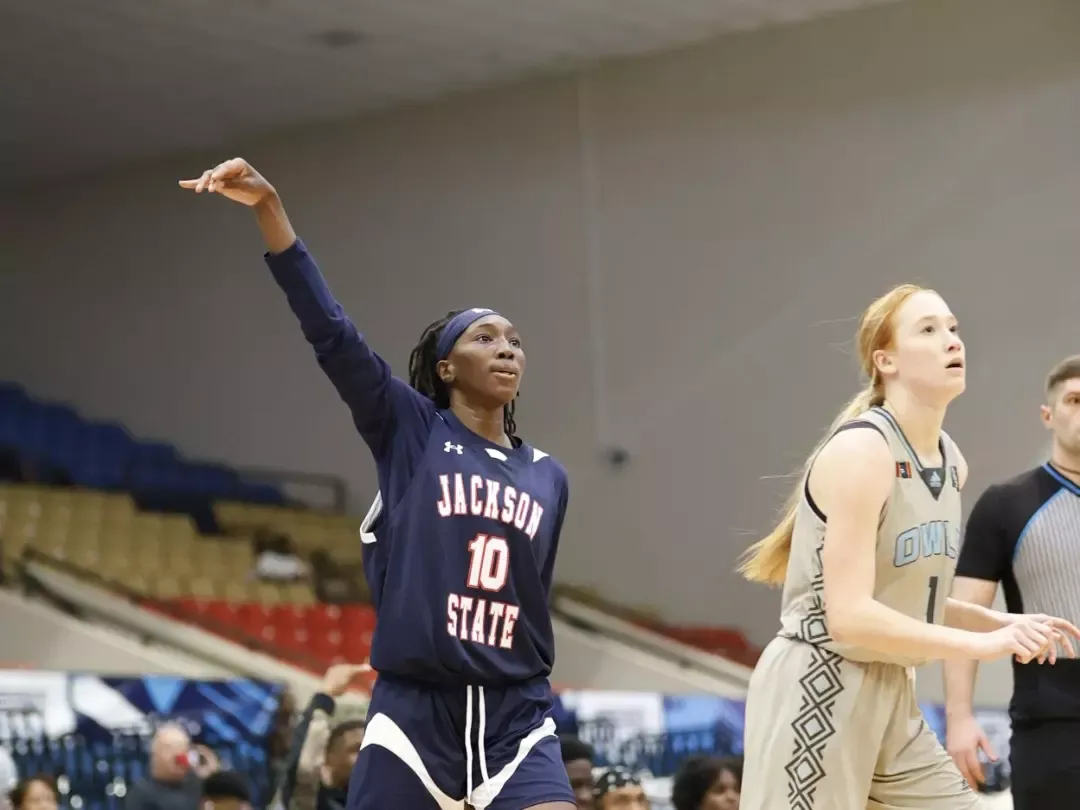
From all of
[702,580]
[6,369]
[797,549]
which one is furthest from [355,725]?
[6,369]

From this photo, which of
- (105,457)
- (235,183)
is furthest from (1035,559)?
(105,457)

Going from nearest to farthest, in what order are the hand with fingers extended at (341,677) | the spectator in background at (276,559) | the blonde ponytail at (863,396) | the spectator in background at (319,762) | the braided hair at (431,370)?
the blonde ponytail at (863,396)
the braided hair at (431,370)
the hand with fingers extended at (341,677)
the spectator in background at (319,762)
the spectator in background at (276,559)

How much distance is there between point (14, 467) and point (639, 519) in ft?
19.0

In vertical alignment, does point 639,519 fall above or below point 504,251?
below

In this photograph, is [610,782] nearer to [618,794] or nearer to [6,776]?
[618,794]

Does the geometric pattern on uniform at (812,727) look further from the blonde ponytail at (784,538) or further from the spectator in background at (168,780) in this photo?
the spectator in background at (168,780)

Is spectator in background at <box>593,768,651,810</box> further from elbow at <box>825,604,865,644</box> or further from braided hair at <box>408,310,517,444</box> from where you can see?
elbow at <box>825,604,865,644</box>

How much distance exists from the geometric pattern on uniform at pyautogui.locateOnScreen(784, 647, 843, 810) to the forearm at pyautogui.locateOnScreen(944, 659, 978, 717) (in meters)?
0.89

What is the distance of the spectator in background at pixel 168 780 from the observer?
6.48 m

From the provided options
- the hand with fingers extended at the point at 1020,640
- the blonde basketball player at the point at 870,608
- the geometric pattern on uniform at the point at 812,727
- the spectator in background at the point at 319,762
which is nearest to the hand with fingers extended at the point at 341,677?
the spectator in background at the point at 319,762

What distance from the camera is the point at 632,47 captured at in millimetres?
13008

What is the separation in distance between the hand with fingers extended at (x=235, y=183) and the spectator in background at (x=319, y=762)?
2595mm

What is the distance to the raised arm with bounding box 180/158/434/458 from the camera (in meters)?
3.43

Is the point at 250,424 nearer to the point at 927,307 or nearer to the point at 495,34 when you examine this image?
the point at 495,34
